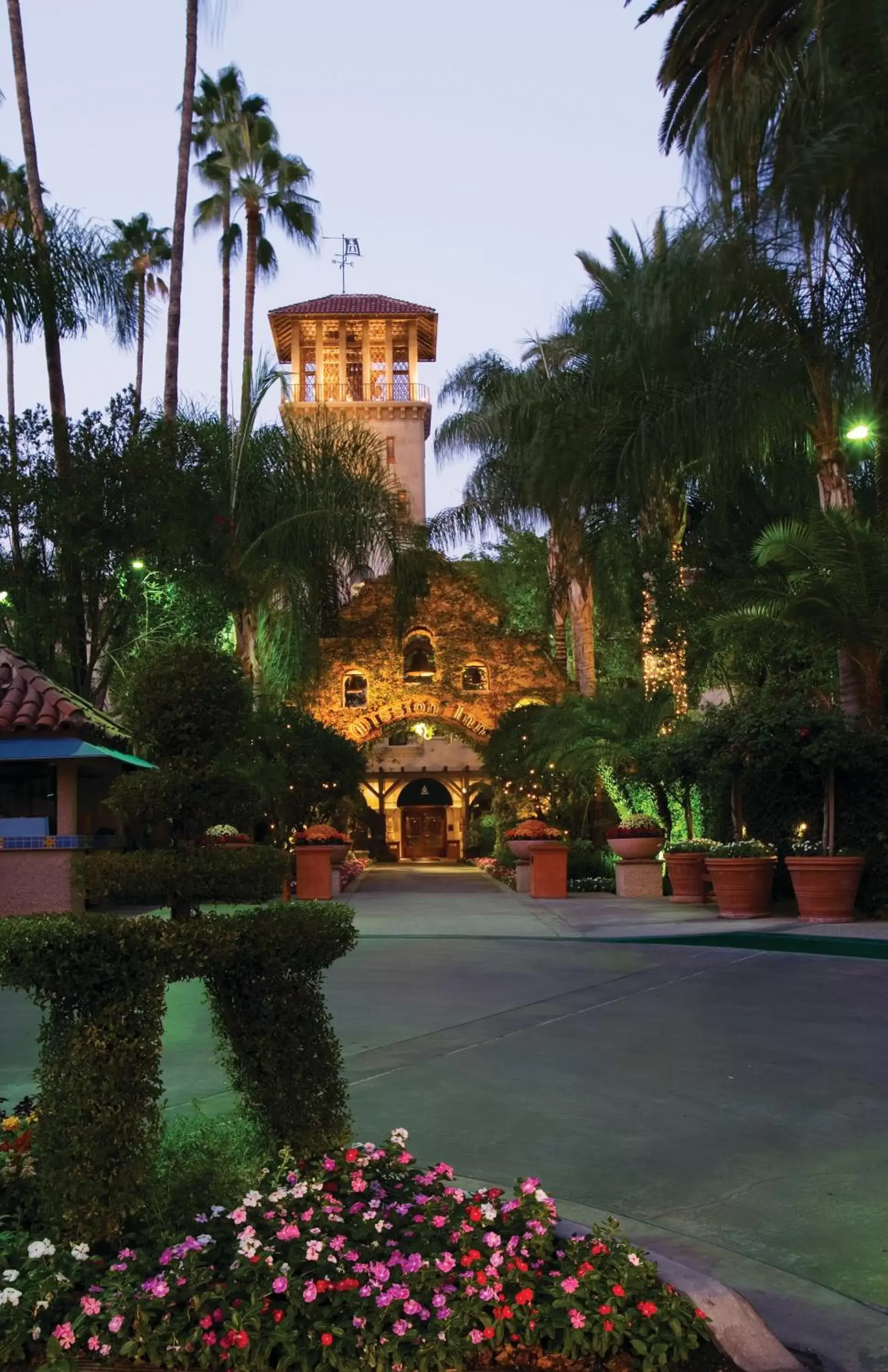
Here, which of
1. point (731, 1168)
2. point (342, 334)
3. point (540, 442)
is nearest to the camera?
point (731, 1168)

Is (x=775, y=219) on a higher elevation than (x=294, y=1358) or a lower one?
higher

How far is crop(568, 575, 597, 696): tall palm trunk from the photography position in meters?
28.9

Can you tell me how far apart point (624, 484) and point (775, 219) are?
4.30 meters

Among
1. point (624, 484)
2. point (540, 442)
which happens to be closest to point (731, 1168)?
point (624, 484)

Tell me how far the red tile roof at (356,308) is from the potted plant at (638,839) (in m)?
29.4

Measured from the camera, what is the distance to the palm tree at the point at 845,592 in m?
16.0

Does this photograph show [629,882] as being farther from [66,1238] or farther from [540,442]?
[66,1238]

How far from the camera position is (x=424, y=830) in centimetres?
4162

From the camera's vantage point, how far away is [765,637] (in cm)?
2097

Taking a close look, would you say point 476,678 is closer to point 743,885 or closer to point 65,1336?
point 743,885

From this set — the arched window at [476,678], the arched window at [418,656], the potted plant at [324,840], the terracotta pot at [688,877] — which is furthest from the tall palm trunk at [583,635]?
the terracotta pot at [688,877]

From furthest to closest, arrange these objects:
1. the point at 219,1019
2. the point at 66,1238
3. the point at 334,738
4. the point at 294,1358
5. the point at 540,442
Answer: the point at 334,738
the point at 540,442
the point at 219,1019
the point at 66,1238
the point at 294,1358

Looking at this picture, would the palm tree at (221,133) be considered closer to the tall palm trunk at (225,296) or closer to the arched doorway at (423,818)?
the tall palm trunk at (225,296)

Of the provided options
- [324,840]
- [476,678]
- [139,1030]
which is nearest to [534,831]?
[324,840]
